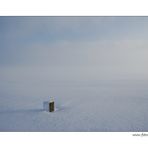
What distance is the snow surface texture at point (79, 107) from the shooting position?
3795 mm

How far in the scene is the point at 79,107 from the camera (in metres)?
4.40

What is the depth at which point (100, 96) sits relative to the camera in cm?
496

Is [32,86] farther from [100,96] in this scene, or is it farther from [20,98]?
[100,96]

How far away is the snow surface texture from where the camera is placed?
379cm

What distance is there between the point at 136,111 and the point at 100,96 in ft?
3.12
